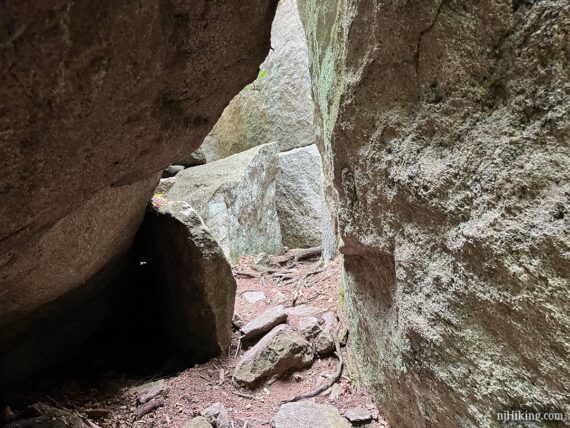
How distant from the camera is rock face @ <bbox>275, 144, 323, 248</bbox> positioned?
848 cm

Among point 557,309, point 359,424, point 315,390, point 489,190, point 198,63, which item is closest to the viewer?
point 557,309

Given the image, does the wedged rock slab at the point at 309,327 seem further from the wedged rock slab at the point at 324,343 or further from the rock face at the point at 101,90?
the rock face at the point at 101,90

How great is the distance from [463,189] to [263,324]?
9.02 ft

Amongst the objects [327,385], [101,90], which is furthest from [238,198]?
[101,90]

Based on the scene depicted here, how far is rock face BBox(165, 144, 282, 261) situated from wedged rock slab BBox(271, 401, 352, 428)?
12.2 feet

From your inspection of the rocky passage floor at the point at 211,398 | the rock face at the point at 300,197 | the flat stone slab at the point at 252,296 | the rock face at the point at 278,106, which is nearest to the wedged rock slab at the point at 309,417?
the rocky passage floor at the point at 211,398

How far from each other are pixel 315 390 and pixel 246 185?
185 inches

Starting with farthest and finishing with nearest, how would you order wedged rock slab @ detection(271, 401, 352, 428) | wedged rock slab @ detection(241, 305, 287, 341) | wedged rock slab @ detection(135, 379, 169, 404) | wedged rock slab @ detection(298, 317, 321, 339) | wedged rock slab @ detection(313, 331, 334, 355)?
wedged rock slab @ detection(241, 305, 287, 341) → wedged rock slab @ detection(298, 317, 321, 339) → wedged rock slab @ detection(313, 331, 334, 355) → wedged rock slab @ detection(135, 379, 169, 404) → wedged rock slab @ detection(271, 401, 352, 428)

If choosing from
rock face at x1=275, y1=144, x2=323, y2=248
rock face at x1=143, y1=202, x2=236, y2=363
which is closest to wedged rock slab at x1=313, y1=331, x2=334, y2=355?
rock face at x1=143, y1=202, x2=236, y2=363

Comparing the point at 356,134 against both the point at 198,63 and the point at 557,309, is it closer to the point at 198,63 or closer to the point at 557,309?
the point at 198,63

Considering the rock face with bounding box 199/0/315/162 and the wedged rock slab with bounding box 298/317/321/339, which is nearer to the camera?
the wedged rock slab with bounding box 298/317/321/339

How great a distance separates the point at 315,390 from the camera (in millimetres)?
2949

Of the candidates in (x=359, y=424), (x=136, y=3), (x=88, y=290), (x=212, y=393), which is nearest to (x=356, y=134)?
(x=136, y=3)

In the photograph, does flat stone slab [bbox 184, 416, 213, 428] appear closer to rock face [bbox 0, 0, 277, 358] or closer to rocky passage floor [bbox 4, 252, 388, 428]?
rocky passage floor [bbox 4, 252, 388, 428]
